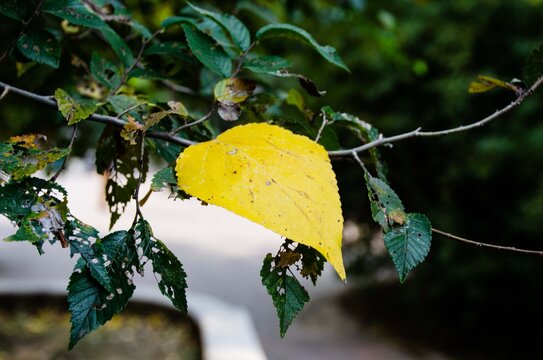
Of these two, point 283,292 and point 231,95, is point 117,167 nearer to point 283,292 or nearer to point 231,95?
point 231,95

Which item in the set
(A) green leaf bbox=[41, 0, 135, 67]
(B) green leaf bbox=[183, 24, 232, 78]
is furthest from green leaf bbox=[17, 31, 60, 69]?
(B) green leaf bbox=[183, 24, 232, 78]

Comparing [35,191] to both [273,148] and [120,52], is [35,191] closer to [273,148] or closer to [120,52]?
[273,148]

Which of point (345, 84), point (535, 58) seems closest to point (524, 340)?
point (345, 84)

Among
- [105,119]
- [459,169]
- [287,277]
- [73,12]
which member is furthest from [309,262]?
[459,169]

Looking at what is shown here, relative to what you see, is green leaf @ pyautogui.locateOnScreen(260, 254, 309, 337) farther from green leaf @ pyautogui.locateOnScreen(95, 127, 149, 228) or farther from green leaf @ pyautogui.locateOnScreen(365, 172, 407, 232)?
green leaf @ pyautogui.locateOnScreen(95, 127, 149, 228)

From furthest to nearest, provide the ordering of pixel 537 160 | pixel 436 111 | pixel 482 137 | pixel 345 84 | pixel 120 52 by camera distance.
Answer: pixel 345 84 < pixel 436 111 < pixel 482 137 < pixel 537 160 < pixel 120 52

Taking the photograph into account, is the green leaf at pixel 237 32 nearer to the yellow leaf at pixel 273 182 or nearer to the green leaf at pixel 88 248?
the yellow leaf at pixel 273 182
